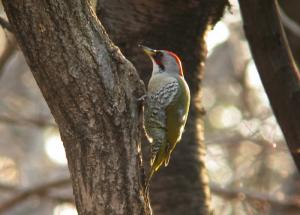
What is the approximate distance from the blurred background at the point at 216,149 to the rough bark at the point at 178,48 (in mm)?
2863

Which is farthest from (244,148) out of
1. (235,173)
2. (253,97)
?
(253,97)

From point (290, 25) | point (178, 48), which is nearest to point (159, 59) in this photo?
point (178, 48)

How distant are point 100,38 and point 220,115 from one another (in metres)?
11.5

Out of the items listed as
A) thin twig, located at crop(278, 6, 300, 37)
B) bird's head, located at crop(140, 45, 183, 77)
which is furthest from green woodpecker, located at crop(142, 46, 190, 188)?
thin twig, located at crop(278, 6, 300, 37)

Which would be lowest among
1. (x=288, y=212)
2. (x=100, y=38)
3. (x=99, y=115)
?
(x=288, y=212)

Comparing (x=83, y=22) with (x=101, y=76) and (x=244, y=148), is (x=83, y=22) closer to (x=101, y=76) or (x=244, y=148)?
(x=101, y=76)

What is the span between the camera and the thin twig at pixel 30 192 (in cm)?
872

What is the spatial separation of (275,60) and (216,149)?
5.79m

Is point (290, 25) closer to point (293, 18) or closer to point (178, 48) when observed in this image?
point (293, 18)

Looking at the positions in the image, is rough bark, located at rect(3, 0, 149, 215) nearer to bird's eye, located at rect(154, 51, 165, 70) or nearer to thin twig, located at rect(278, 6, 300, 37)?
bird's eye, located at rect(154, 51, 165, 70)

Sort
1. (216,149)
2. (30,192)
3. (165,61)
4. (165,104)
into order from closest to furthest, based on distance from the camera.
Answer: (165,104) → (165,61) → (30,192) → (216,149)

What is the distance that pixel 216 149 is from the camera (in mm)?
10359

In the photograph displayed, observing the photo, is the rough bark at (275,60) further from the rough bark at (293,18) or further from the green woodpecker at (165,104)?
the rough bark at (293,18)

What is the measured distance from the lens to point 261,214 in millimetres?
8031
